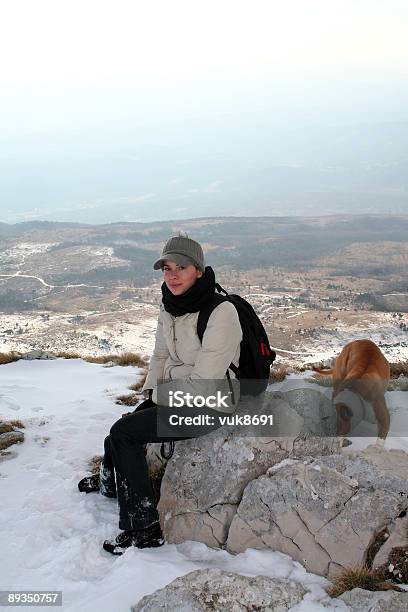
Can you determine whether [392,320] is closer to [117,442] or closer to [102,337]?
[102,337]

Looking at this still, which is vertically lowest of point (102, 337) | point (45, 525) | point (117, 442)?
point (102, 337)

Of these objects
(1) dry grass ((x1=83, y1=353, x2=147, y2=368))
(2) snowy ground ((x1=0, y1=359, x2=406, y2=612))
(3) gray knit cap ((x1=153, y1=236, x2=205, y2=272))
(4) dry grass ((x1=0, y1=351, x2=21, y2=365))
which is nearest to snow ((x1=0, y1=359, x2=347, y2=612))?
(2) snowy ground ((x1=0, y1=359, x2=406, y2=612))

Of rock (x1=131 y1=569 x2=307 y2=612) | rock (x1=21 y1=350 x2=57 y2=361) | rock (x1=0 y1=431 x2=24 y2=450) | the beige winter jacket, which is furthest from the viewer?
rock (x1=21 y1=350 x2=57 y2=361)

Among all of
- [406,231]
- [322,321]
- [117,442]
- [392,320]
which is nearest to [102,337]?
[322,321]

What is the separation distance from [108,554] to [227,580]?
1316 millimetres

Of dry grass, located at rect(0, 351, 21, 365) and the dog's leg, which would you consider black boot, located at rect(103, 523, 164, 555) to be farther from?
dry grass, located at rect(0, 351, 21, 365)

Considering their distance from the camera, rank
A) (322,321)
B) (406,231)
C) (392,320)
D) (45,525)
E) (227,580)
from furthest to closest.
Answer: (406,231)
(322,321)
(392,320)
(45,525)
(227,580)

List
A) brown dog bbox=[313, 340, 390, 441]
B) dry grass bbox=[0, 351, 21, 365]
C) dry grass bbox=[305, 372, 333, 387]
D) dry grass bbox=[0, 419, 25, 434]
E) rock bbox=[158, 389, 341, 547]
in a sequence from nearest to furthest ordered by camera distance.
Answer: rock bbox=[158, 389, 341, 547], brown dog bbox=[313, 340, 390, 441], dry grass bbox=[0, 419, 25, 434], dry grass bbox=[305, 372, 333, 387], dry grass bbox=[0, 351, 21, 365]

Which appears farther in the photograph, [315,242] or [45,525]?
[315,242]

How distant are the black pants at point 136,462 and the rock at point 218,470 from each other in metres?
0.26

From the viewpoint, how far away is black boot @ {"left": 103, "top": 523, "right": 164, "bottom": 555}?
4.39 m

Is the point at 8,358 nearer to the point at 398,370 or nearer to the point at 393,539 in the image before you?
the point at 398,370

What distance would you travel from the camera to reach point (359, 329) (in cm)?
5875

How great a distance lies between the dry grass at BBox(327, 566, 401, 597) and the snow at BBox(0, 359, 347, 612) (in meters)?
0.12
